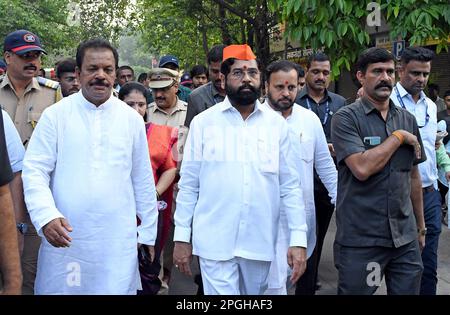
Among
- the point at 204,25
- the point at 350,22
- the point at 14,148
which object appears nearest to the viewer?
the point at 14,148

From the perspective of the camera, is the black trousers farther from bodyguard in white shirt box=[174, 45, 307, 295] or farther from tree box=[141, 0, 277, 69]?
tree box=[141, 0, 277, 69]

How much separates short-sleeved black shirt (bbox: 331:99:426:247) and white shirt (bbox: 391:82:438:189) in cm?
94

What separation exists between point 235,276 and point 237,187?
53cm

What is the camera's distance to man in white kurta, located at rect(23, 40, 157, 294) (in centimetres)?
371

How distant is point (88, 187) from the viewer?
3.71 metres

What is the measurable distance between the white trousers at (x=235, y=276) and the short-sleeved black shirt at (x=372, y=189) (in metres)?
0.62

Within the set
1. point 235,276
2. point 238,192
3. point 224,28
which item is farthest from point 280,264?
point 224,28

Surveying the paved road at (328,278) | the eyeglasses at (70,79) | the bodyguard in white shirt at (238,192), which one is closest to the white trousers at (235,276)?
the bodyguard in white shirt at (238,192)

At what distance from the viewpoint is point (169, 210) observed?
5355 millimetres

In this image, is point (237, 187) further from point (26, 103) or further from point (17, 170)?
point (26, 103)

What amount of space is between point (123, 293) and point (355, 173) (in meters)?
1.59

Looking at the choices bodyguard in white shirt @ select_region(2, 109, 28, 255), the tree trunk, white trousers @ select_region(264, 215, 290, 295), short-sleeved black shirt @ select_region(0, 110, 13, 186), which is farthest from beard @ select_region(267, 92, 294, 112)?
the tree trunk
